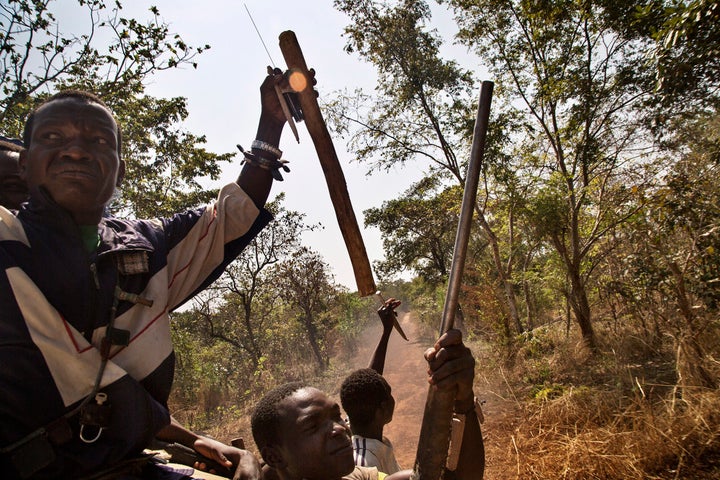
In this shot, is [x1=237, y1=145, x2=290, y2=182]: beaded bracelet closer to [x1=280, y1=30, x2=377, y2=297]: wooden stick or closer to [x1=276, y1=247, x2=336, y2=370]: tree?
[x1=280, y1=30, x2=377, y2=297]: wooden stick

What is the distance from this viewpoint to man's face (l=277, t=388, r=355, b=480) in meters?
1.60

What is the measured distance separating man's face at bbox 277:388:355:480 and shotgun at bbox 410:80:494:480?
47cm

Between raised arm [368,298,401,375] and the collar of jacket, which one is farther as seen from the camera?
raised arm [368,298,401,375]

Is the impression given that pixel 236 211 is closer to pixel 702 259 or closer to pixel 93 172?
pixel 93 172

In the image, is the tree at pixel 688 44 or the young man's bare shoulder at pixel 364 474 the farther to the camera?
the tree at pixel 688 44

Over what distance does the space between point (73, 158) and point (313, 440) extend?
144 centimetres

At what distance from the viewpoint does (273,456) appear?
67.9 inches

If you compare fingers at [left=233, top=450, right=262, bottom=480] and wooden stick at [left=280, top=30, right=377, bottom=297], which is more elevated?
wooden stick at [left=280, top=30, right=377, bottom=297]

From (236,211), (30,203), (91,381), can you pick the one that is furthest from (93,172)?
(91,381)

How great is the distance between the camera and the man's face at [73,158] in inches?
48.9

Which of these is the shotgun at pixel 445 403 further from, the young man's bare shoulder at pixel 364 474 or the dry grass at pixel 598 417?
the dry grass at pixel 598 417

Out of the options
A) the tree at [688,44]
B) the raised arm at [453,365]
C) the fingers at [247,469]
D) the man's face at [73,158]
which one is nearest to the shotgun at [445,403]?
the raised arm at [453,365]

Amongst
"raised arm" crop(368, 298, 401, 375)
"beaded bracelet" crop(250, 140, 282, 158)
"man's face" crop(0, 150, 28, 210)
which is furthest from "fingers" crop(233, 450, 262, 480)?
"man's face" crop(0, 150, 28, 210)

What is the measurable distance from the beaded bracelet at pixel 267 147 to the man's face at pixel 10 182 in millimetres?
1028
